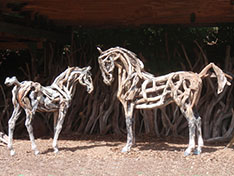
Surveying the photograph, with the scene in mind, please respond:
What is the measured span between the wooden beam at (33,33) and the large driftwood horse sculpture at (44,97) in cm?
161

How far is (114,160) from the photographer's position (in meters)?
4.80

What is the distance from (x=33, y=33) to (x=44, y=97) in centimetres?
195

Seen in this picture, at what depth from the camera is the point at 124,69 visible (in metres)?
5.31

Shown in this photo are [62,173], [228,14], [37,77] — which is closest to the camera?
[62,173]

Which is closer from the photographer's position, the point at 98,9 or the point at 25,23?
the point at 98,9

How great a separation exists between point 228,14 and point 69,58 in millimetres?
3603

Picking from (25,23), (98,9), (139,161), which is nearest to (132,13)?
(98,9)

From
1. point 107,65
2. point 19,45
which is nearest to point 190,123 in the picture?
point 107,65

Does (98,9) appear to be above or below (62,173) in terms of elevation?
above

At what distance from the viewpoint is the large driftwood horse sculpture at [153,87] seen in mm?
4941

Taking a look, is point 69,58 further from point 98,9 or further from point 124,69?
point 124,69

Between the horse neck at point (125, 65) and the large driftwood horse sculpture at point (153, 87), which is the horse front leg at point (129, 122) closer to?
the large driftwood horse sculpture at point (153, 87)

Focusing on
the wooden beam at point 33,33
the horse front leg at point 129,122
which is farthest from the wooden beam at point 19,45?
the horse front leg at point 129,122

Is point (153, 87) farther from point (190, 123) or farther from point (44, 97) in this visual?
point (44, 97)
